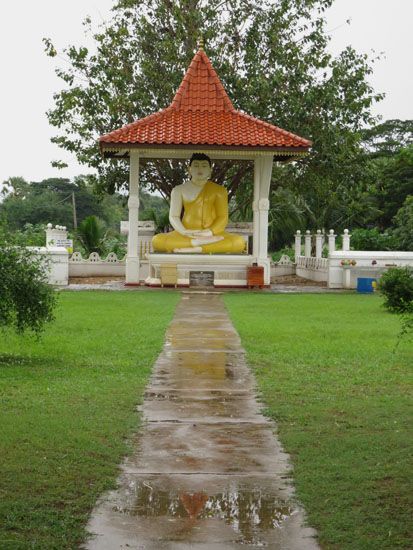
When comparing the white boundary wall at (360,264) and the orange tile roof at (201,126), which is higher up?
the orange tile roof at (201,126)

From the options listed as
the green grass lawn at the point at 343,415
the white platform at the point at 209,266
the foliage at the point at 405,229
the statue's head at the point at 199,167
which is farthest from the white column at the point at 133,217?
the foliage at the point at 405,229

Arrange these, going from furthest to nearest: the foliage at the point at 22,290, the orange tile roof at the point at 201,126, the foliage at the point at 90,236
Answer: the foliage at the point at 90,236 < the orange tile roof at the point at 201,126 < the foliage at the point at 22,290

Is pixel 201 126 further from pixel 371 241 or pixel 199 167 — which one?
pixel 371 241

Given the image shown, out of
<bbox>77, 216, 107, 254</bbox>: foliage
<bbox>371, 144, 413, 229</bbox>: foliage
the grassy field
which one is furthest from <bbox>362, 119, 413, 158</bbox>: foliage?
the grassy field

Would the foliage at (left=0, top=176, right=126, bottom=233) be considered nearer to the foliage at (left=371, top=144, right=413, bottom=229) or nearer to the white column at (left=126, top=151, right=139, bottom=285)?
the foliage at (left=371, top=144, right=413, bottom=229)

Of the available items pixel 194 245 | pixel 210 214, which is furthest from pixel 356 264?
pixel 194 245

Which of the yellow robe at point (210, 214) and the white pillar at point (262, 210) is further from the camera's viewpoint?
the yellow robe at point (210, 214)

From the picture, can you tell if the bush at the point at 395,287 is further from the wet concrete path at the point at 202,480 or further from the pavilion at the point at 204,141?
the wet concrete path at the point at 202,480

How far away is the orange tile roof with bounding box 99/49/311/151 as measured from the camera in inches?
907

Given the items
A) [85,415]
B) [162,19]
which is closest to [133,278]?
[162,19]

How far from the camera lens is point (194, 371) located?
33.9 ft

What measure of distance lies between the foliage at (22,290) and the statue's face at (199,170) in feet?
47.0

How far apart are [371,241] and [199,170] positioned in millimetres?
12141

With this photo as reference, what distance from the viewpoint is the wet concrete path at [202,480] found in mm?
4934
